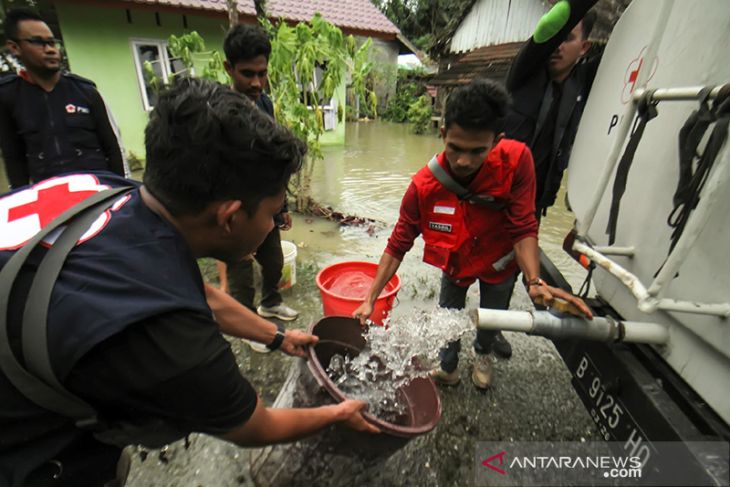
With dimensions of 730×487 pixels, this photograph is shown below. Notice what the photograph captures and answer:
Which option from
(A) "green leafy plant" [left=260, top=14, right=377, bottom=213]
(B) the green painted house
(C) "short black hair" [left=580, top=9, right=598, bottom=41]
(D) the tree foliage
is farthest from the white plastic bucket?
(D) the tree foliage

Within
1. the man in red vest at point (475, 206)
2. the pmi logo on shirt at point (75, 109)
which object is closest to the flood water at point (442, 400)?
the man in red vest at point (475, 206)

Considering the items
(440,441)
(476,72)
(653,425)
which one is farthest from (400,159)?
(653,425)

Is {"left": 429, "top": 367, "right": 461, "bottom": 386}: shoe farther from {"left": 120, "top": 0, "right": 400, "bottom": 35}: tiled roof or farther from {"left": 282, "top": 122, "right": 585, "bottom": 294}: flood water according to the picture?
{"left": 120, "top": 0, "right": 400, "bottom": 35}: tiled roof

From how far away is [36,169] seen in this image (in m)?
→ 2.59

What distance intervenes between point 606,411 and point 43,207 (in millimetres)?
1918

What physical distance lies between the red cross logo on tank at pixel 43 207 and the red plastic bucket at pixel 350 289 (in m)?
1.56

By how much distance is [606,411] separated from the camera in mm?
1363

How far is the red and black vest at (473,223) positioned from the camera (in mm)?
1866

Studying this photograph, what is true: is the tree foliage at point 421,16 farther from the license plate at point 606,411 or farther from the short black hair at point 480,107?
the license plate at point 606,411

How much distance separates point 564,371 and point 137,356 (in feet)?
9.08

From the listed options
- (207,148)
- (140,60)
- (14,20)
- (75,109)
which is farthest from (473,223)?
(140,60)

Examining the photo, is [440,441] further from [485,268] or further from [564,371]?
[564,371]

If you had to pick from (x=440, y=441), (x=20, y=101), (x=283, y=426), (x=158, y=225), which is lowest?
(x=440, y=441)

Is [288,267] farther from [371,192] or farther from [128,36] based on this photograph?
[128,36]
